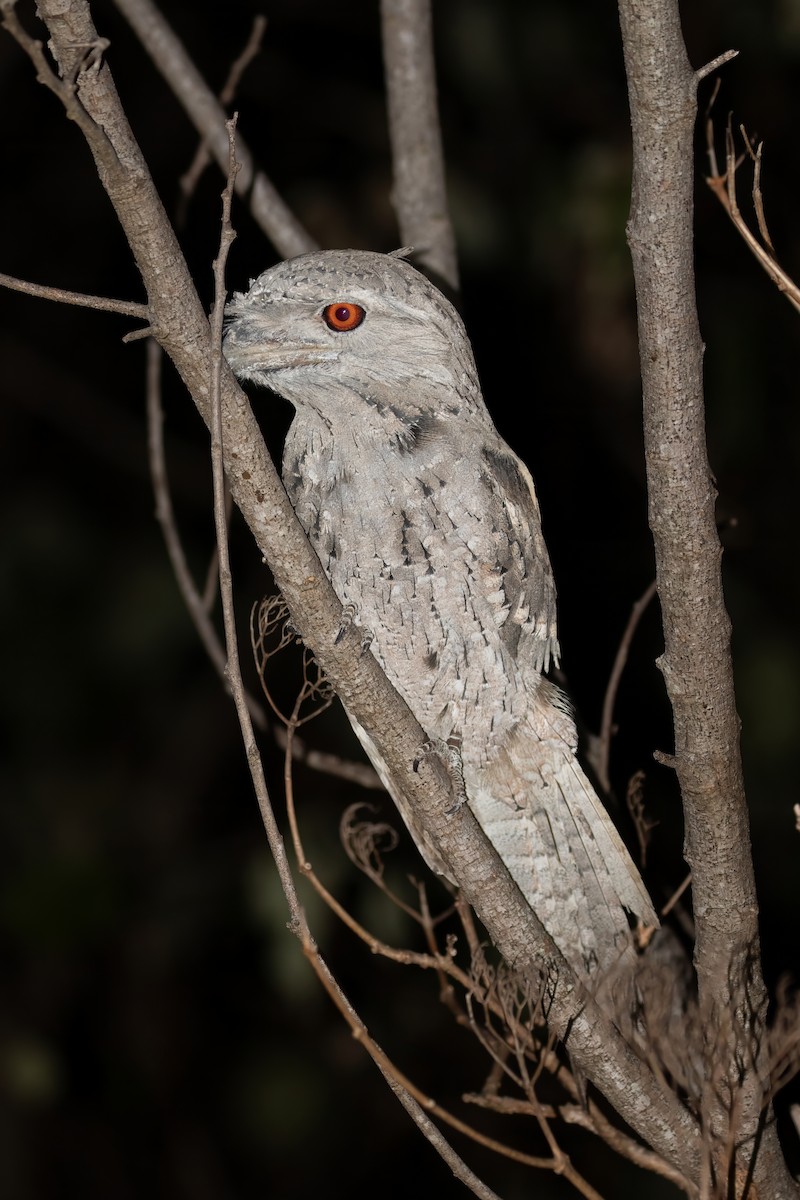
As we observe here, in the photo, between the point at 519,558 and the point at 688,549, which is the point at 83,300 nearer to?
the point at 688,549

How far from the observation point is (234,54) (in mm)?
3926

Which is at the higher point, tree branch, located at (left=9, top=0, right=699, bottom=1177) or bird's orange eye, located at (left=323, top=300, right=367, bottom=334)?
bird's orange eye, located at (left=323, top=300, right=367, bottom=334)

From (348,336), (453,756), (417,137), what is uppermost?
(417,137)

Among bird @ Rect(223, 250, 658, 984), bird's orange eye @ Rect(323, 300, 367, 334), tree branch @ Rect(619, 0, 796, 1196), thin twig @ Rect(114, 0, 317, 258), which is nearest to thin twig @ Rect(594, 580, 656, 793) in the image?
bird @ Rect(223, 250, 658, 984)

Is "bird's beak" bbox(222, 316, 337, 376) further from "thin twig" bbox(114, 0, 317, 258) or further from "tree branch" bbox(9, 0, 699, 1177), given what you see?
"thin twig" bbox(114, 0, 317, 258)

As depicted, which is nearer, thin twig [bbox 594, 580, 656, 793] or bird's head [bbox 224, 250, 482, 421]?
bird's head [bbox 224, 250, 482, 421]

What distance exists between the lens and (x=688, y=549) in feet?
4.82

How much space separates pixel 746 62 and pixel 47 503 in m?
2.42

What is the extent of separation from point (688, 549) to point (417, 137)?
1434 mm

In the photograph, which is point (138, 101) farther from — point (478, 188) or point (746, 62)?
point (746, 62)

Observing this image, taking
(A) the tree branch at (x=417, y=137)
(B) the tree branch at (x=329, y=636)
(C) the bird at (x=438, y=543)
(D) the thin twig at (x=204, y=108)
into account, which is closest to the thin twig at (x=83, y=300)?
(B) the tree branch at (x=329, y=636)

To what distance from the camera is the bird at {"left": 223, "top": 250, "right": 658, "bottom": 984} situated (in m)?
1.82

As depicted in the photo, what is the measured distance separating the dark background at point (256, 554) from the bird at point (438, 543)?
1117 millimetres

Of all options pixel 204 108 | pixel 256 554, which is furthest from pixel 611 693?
pixel 256 554
